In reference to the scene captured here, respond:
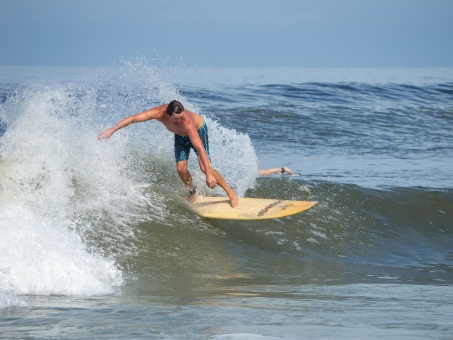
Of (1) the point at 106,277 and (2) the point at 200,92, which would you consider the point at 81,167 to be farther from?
(2) the point at 200,92

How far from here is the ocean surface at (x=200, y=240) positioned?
16.9ft

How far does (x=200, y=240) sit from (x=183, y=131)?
50.9 inches

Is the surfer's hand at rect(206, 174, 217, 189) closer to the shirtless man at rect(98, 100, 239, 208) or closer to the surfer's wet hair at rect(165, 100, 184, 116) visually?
the shirtless man at rect(98, 100, 239, 208)

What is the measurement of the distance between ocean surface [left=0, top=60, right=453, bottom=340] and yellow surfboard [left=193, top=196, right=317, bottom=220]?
0.81ft

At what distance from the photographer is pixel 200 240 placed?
29.3 ft

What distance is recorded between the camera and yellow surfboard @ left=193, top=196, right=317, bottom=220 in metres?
9.01

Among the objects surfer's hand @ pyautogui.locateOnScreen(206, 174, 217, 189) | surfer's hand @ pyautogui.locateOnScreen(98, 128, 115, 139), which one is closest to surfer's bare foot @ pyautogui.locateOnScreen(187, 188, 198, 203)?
surfer's hand @ pyautogui.locateOnScreen(206, 174, 217, 189)

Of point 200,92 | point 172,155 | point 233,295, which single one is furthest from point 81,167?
point 200,92

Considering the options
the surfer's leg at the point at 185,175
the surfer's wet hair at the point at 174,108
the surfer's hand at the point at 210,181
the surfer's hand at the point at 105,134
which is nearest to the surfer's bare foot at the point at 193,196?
the surfer's leg at the point at 185,175

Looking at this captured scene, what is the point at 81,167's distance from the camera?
978cm

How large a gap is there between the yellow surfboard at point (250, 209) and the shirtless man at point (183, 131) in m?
0.14

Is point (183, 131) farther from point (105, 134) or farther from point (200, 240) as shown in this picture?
point (200, 240)

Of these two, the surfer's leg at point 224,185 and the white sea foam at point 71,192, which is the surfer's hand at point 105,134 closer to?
the white sea foam at point 71,192

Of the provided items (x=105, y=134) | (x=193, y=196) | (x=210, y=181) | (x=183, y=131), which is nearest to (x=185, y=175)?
(x=193, y=196)
